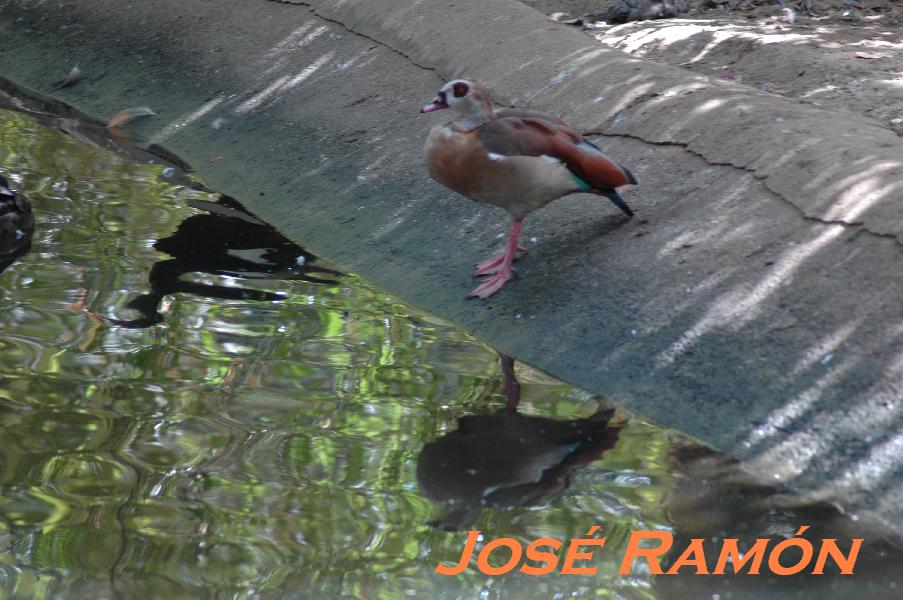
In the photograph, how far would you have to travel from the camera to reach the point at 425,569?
3.36 meters

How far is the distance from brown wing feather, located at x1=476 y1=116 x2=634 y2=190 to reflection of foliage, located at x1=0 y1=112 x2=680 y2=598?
926 mm

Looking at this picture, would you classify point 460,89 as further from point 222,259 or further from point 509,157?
point 222,259

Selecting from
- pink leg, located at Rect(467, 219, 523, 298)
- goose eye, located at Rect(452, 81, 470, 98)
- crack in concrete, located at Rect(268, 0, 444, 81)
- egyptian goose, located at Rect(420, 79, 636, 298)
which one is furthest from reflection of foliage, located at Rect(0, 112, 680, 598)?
crack in concrete, located at Rect(268, 0, 444, 81)

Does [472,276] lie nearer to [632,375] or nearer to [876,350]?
[632,375]

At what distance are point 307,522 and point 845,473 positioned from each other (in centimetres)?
190

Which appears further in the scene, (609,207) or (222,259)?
(222,259)

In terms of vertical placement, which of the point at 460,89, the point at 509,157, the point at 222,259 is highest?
the point at 460,89

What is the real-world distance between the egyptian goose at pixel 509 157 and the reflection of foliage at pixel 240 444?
73 cm

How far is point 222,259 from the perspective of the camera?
19.2ft

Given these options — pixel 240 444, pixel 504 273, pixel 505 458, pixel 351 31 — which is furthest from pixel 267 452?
pixel 351 31

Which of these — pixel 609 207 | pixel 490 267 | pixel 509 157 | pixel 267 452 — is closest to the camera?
pixel 267 452

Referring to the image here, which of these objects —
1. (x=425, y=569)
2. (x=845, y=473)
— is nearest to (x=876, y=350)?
(x=845, y=473)

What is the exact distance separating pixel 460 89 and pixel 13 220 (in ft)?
8.59

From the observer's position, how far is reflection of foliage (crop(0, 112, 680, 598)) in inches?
130
